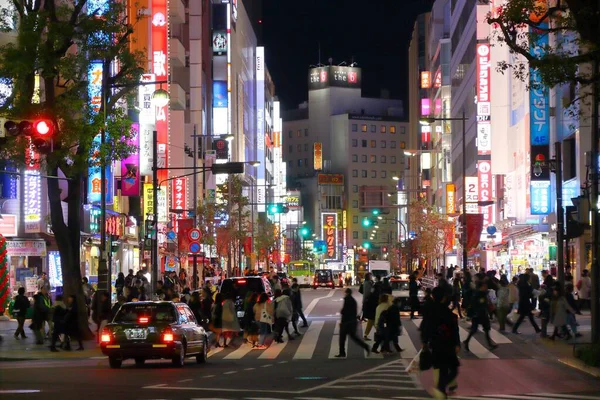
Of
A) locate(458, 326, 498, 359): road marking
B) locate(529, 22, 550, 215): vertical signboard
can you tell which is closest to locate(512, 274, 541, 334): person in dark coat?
locate(458, 326, 498, 359): road marking

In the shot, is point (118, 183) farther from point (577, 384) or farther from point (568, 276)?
point (577, 384)

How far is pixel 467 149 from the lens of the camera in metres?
87.1

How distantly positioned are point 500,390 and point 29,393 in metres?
7.62

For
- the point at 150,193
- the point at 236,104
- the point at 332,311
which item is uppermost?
the point at 236,104

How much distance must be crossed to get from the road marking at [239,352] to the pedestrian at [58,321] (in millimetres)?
4566

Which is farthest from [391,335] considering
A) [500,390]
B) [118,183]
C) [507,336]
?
[118,183]

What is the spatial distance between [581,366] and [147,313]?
9095 millimetres

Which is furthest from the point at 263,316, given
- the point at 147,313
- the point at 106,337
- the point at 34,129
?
the point at 34,129

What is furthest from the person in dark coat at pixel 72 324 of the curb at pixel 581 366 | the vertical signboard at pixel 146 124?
the vertical signboard at pixel 146 124

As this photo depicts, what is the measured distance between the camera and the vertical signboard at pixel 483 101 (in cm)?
6769

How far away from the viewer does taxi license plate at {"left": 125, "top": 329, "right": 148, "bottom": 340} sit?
2392 centimetres

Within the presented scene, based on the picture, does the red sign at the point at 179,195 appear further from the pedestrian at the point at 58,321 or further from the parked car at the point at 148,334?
the parked car at the point at 148,334

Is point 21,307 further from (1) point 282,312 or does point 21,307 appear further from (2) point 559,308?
(2) point 559,308

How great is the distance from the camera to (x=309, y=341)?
3378cm
